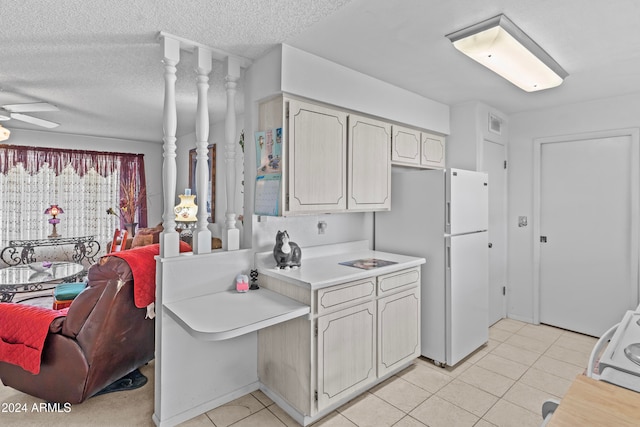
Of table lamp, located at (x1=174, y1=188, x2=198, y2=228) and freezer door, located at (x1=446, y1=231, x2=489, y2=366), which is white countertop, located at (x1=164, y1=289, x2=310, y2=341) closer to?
freezer door, located at (x1=446, y1=231, x2=489, y2=366)

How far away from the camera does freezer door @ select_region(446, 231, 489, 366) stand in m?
2.79

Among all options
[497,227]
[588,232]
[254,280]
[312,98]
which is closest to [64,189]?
[254,280]

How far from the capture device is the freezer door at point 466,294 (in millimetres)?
2795

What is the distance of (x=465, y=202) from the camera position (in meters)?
2.95

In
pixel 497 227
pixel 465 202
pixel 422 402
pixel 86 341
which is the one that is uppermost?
pixel 465 202

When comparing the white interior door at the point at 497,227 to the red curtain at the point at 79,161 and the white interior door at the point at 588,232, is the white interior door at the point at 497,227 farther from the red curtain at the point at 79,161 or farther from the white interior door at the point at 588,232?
the red curtain at the point at 79,161

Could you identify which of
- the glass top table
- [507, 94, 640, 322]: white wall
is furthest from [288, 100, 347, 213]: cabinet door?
the glass top table

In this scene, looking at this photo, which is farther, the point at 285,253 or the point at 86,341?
the point at 285,253

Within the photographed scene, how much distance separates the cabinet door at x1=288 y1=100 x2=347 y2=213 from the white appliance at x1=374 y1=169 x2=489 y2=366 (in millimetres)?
732

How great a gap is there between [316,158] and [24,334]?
218cm

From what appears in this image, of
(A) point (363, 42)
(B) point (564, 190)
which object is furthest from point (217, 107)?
(B) point (564, 190)

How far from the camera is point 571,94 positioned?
10.6ft

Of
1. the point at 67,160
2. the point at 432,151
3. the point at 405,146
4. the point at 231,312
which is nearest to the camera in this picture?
the point at 231,312

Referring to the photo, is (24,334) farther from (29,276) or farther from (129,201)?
(129,201)
